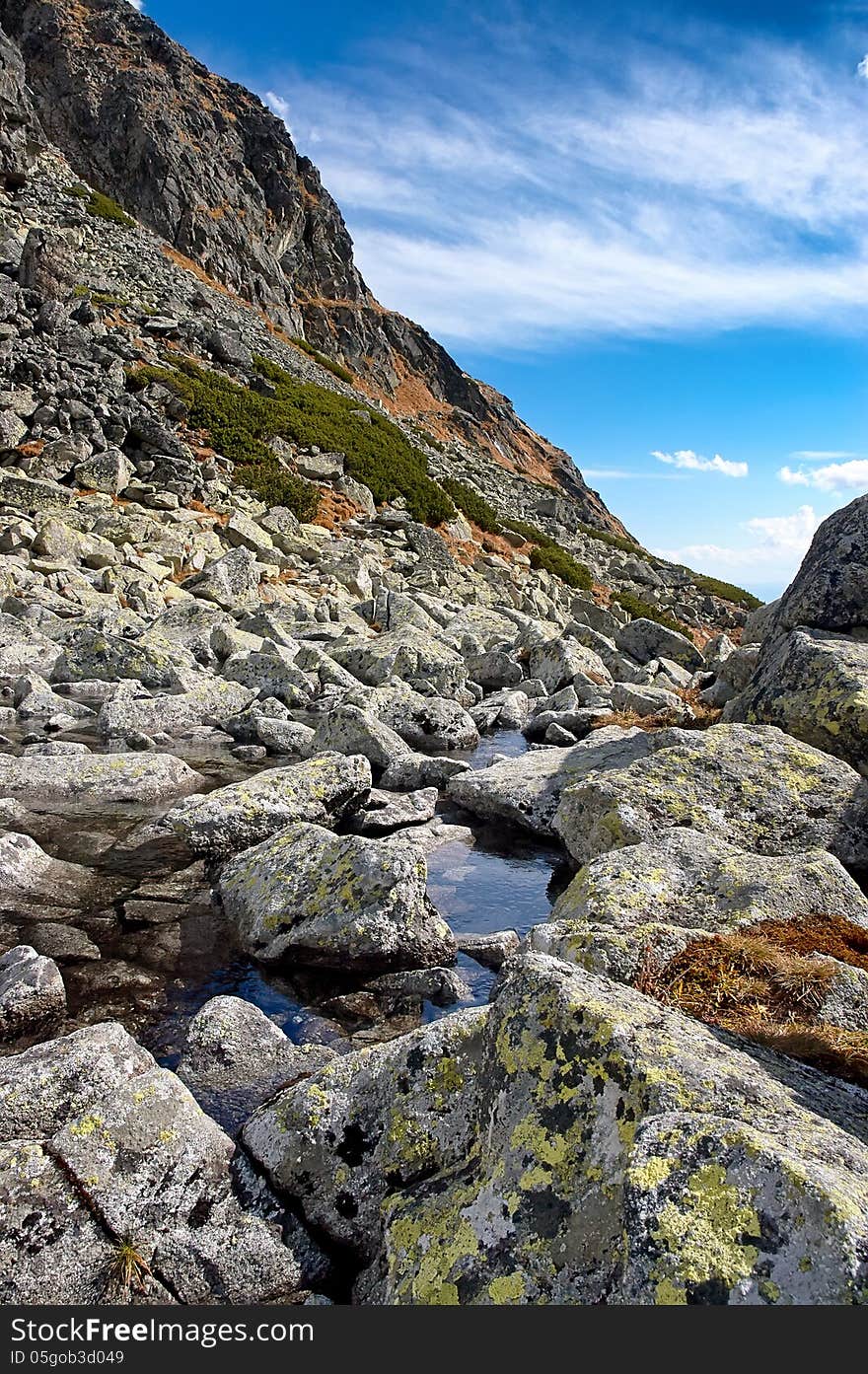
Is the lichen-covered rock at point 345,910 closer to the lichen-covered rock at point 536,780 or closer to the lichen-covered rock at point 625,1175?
the lichen-covered rock at point 625,1175

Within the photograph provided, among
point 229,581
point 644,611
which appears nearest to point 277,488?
point 229,581

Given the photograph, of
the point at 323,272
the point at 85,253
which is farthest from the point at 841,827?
the point at 323,272

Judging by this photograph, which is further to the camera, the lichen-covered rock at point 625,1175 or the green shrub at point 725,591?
the green shrub at point 725,591

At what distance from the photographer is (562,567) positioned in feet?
174

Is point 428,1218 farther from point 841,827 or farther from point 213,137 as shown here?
point 213,137

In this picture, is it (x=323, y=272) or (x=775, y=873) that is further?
(x=323, y=272)

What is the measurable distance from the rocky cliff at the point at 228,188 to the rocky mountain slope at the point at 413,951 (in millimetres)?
63377

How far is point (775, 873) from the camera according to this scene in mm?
7398

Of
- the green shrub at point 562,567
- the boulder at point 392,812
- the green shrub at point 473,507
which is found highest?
the green shrub at point 473,507

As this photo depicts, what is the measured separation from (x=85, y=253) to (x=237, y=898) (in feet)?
220

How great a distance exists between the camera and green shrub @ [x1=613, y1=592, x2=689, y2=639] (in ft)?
168

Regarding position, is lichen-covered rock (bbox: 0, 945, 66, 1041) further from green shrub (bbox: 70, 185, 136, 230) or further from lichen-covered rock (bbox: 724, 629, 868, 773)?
green shrub (bbox: 70, 185, 136, 230)

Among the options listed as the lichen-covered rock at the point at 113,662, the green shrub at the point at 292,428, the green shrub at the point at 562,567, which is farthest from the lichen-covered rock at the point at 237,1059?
the green shrub at the point at 562,567

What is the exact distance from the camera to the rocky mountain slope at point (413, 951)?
3734mm
